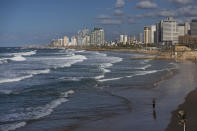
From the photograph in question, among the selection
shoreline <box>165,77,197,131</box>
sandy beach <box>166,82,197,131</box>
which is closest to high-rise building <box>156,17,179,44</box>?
shoreline <box>165,77,197,131</box>

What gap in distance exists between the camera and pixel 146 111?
18172mm

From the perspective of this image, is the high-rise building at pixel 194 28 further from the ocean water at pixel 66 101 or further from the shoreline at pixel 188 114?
the shoreline at pixel 188 114

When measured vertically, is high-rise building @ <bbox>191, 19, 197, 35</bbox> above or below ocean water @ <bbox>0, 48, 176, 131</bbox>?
above

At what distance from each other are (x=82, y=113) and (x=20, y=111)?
127 inches

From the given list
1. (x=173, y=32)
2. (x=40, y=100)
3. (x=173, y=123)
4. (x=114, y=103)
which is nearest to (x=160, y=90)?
(x=114, y=103)

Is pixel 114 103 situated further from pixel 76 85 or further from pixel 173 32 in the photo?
pixel 173 32

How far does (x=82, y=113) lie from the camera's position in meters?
18.0

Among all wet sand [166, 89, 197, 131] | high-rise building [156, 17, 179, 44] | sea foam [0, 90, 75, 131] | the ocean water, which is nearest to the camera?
wet sand [166, 89, 197, 131]

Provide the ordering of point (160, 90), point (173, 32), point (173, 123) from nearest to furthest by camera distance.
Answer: point (173, 123) → point (160, 90) → point (173, 32)

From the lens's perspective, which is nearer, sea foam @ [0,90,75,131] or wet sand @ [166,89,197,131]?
wet sand @ [166,89,197,131]

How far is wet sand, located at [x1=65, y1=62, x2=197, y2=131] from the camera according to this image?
1511cm

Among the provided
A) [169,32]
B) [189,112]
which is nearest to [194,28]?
[169,32]

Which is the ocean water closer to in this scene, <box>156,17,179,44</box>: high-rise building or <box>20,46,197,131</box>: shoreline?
<box>20,46,197,131</box>: shoreline

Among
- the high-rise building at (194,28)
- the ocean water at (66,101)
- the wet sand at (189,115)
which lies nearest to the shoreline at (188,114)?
the wet sand at (189,115)
